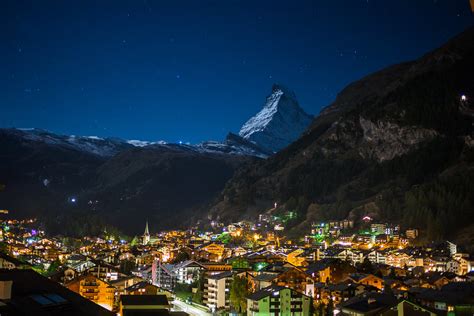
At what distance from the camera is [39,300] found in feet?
46.3

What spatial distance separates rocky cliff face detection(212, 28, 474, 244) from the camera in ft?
269

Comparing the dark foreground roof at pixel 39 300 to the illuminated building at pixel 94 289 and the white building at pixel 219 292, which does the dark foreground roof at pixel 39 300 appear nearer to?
the illuminated building at pixel 94 289

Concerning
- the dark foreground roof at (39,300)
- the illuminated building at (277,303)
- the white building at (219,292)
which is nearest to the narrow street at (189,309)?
the white building at (219,292)

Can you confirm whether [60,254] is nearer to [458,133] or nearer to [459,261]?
[459,261]

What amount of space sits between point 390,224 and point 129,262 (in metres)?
33.0

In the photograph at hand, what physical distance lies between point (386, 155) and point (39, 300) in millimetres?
86162

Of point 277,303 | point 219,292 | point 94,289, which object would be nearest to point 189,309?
point 219,292

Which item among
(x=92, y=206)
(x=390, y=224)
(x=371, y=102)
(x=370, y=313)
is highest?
(x=371, y=102)

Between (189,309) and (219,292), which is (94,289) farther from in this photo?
(219,292)

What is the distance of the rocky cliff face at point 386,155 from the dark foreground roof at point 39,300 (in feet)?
191

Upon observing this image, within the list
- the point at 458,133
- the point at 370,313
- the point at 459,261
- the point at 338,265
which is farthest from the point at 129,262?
the point at 458,133

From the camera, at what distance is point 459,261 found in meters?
49.1

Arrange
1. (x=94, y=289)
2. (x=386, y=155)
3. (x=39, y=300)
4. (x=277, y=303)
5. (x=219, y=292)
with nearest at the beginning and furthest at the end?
(x=39, y=300)
(x=277, y=303)
(x=94, y=289)
(x=219, y=292)
(x=386, y=155)

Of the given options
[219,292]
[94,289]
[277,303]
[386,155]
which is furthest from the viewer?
[386,155]
